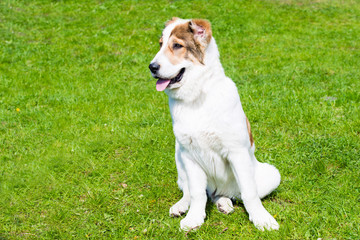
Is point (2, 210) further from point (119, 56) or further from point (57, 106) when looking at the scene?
point (119, 56)

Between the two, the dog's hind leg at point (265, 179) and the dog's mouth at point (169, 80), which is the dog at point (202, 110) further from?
the dog's hind leg at point (265, 179)

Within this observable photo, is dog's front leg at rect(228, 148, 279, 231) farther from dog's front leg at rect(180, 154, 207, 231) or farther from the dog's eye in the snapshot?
the dog's eye

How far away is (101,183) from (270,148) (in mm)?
2077

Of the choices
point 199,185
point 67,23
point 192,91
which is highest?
point 192,91

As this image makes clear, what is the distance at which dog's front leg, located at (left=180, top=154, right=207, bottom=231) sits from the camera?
3299 millimetres

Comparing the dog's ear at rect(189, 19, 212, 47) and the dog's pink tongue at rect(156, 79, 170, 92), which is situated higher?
the dog's ear at rect(189, 19, 212, 47)

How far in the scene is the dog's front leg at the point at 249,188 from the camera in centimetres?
311

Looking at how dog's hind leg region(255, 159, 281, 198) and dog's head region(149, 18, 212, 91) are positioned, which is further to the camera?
dog's hind leg region(255, 159, 281, 198)

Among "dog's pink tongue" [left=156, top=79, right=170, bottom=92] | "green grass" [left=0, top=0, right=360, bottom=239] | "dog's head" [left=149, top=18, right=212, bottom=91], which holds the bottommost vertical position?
"green grass" [left=0, top=0, right=360, bottom=239]

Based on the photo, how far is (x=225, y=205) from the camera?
351 cm

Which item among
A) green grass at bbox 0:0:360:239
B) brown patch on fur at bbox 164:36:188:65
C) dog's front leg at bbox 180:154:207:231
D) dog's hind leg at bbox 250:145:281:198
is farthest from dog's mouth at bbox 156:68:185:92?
green grass at bbox 0:0:360:239

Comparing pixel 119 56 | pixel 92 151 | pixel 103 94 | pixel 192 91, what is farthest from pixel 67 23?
pixel 192 91

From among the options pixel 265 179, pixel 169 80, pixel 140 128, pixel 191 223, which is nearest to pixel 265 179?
pixel 265 179

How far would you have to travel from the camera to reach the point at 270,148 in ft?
15.1
